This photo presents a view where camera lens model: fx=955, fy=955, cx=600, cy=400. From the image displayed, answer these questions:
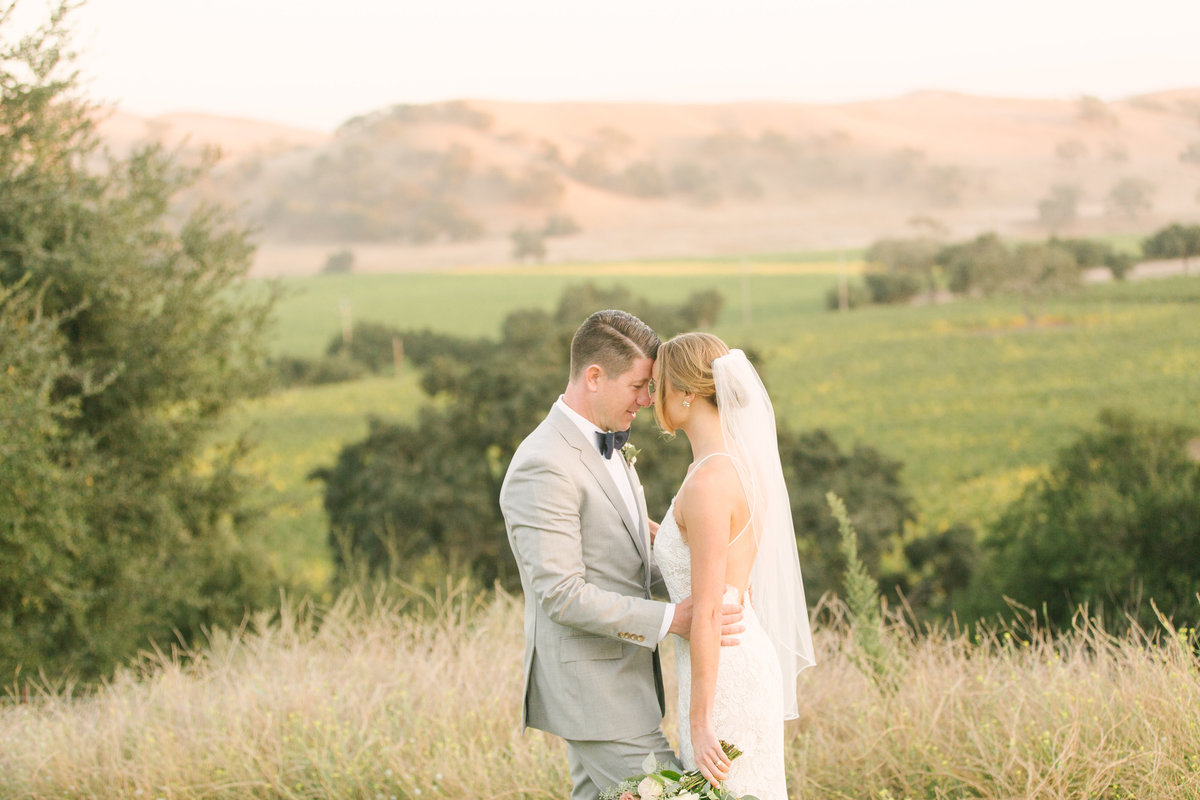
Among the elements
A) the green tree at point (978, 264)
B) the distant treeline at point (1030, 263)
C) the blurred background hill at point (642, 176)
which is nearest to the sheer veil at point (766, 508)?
the distant treeline at point (1030, 263)

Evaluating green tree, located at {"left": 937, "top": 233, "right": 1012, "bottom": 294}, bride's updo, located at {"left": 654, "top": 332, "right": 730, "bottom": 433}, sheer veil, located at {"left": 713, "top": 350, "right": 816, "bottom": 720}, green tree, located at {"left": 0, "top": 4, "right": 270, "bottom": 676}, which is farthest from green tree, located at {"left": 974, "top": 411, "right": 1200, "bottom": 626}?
green tree, located at {"left": 937, "top": 233, "right": 1012, "bottom": 294}

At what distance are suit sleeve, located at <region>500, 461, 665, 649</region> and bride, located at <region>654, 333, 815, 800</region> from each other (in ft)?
0.68

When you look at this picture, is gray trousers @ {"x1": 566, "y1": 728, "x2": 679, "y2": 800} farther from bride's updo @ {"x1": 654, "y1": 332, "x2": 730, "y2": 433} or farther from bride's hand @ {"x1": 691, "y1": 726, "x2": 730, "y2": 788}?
bride's updo @ {"x1": 654, "y1": 332, "x2": 730, "y2": 433}

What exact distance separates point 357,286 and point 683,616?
115681 mm

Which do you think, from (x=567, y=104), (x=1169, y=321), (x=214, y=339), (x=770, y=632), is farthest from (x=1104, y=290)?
(x=567, y=104)

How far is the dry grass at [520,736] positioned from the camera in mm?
4406

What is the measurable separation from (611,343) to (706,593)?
950 mm

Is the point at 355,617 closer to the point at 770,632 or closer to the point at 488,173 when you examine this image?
the point at 770,632

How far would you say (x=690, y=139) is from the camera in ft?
477

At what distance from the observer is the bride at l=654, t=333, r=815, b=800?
327 cm

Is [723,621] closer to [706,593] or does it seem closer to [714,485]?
[706,593]

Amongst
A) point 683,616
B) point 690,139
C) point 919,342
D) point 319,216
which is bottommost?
point 919,342

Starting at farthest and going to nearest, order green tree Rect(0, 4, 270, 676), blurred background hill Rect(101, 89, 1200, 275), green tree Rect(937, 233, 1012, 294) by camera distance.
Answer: blurred background hill Rect(101, 89, 1200, 275), green tree Rect(937, 233, 1012, 294), green tree Rect(0, 4, 270, 676)

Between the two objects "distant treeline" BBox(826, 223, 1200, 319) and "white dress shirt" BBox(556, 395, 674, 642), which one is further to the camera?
"distant treeline" BBox(826, 223, 1200, 319)
